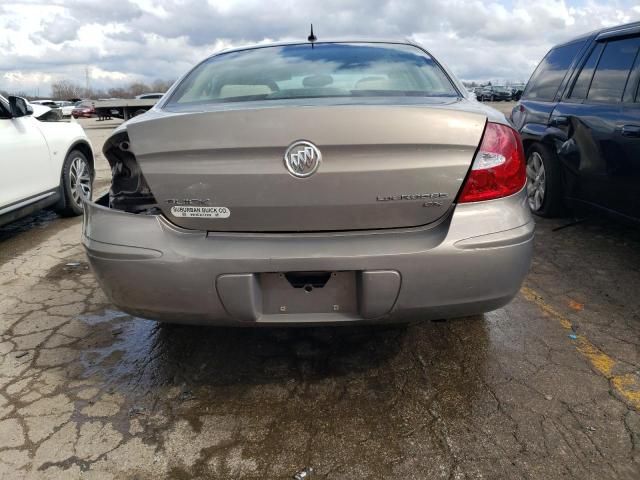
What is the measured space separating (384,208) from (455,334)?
47.5 inches

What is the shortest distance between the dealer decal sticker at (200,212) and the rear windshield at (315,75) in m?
0.65

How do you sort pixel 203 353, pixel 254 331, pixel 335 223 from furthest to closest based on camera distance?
pixel 254 331 < pixel 203 353 < pixel 335 223

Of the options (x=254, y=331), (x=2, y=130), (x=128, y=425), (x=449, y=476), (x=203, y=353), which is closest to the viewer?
(x=449, y=476)

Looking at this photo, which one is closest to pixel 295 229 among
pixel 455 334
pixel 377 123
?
pixel 377 123

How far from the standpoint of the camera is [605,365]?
8.27 ft

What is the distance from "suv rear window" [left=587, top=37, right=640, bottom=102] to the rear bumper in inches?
94.4

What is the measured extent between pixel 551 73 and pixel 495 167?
3518 mm

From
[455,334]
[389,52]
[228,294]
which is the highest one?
[389,52]

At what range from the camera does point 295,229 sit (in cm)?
198

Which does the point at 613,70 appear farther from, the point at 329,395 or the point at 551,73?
the point at 329,395

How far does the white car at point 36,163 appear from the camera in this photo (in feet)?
14.5

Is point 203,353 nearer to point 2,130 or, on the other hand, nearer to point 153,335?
point 153,335

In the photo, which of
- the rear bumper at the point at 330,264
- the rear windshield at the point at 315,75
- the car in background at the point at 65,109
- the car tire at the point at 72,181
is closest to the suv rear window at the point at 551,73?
the rear windshield at the point at 315,75

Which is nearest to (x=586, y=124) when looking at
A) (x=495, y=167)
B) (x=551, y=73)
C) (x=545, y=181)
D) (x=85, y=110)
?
(x=545, y=181)
